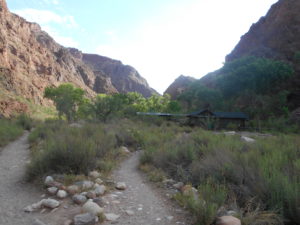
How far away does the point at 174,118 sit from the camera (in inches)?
1446

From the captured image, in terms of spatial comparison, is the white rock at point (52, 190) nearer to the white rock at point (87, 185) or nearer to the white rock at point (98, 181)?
the white rock at point (87, 185)

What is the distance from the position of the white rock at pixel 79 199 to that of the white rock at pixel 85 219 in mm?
734

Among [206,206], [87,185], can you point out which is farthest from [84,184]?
[206,206]

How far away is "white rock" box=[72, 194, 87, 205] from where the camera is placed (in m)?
3.84

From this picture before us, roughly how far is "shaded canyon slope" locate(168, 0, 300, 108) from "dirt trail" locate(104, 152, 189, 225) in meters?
43.3

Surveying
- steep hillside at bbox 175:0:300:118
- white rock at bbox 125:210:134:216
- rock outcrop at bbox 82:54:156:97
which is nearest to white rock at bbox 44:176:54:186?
white rock at bbox 125:210:134:216

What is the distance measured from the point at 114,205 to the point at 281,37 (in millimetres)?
60762

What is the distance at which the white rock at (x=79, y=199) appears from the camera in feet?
12.6

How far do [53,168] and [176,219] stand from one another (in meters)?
3.30

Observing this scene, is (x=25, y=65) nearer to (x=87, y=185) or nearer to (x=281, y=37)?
(x=87, y=185)

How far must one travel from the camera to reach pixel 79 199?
3844mm

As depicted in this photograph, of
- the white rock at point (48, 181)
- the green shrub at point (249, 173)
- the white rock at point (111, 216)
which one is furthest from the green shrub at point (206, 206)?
the white rock at point (48, 181)

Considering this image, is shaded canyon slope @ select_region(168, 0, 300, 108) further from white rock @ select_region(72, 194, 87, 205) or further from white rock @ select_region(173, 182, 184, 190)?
white rock @ select_region(72, 194, 87, 205)

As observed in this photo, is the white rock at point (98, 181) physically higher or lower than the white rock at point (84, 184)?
lower
